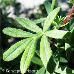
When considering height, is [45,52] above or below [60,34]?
below

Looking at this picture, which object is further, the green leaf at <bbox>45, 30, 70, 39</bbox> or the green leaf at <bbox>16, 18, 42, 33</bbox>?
the green leaf at <bbox>16, 18, 42, 33</bbox>

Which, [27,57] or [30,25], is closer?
[27,57]

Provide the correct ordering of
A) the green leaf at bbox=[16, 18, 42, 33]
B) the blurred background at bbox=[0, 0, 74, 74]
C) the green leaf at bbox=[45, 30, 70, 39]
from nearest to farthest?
the green leaf at bbox=[45, 30, 70, 39] < the green leaf at bbox=[16, 18, 42, 33] < the blurred background at bbox=[0, 0, 74, 74]

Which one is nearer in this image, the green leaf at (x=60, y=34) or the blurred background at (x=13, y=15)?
the green leaf at (x=60, y=34)

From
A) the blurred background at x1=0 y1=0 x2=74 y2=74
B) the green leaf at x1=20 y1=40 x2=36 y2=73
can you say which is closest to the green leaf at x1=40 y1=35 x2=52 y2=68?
the green leaf at x1=20 y1=40 x2=36 y2=73

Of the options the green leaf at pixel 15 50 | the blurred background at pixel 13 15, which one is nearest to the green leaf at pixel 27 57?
the green leaf at pixel 15 50

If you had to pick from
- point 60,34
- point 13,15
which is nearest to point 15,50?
point 60,34

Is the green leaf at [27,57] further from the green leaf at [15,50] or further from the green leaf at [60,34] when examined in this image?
the green leaf at [60,34]

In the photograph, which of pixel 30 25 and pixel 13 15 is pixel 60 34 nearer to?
pixel 30 25

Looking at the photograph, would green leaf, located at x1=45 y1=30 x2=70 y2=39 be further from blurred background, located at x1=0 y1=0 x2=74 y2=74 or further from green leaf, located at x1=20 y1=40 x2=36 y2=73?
blurred background, located at x1=0 y1=0 x2=74 y2=74

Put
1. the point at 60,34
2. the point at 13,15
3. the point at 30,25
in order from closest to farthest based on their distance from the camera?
the point at 60,34
the point at 30,25
the point at 13,15
